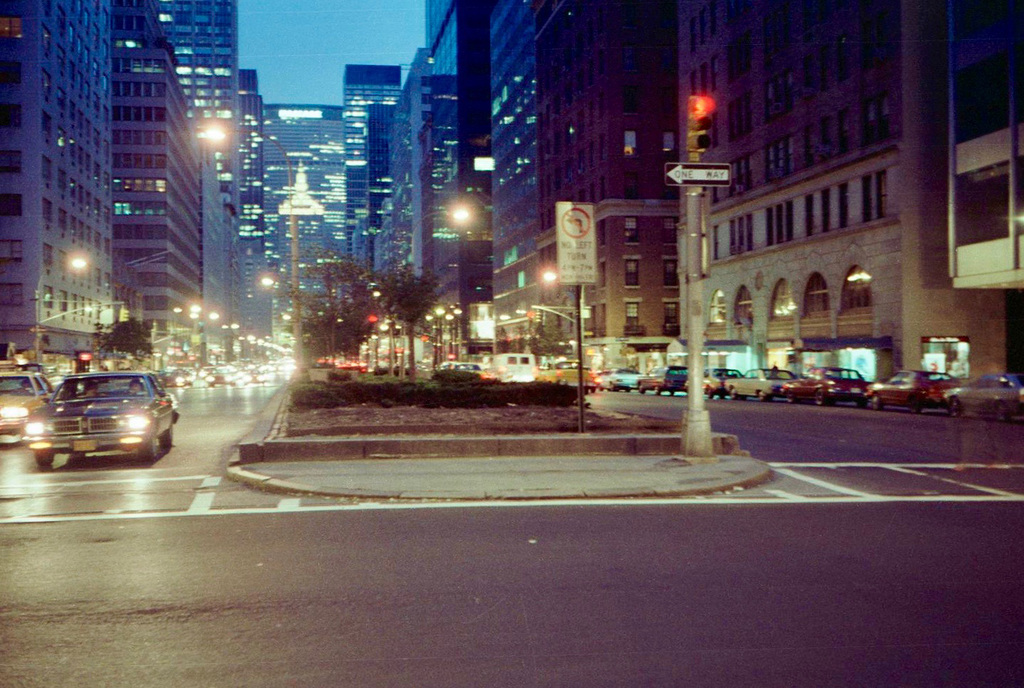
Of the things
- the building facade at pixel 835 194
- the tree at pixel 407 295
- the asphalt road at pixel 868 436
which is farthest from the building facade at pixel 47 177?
the asphalt road at pixel 868 436

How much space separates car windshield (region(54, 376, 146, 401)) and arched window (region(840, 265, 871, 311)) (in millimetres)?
39085

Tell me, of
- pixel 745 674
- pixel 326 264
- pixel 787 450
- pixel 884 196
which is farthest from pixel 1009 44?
pixel 745 674

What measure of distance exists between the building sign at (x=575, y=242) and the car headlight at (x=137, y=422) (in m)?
7.93

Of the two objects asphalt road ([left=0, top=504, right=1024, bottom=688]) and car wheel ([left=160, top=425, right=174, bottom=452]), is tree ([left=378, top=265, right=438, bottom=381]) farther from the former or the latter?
asphalt road ([left=0, top=504, right=1024, bottom=688])

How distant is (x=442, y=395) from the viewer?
20.8 metres

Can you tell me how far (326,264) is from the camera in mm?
43688

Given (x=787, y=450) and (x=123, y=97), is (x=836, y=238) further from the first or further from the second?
(x=123, y=97)

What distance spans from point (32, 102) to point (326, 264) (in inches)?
1500

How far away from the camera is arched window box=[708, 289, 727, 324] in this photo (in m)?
63.0

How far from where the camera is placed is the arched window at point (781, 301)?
53359mm

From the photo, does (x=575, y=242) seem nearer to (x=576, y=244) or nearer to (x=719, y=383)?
(x=576, y=244)

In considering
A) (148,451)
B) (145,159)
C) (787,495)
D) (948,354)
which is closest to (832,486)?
(787,495)

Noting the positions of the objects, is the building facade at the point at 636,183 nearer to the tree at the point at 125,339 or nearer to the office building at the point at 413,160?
the tree at the point at 125,339

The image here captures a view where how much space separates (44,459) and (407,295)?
2537cm
